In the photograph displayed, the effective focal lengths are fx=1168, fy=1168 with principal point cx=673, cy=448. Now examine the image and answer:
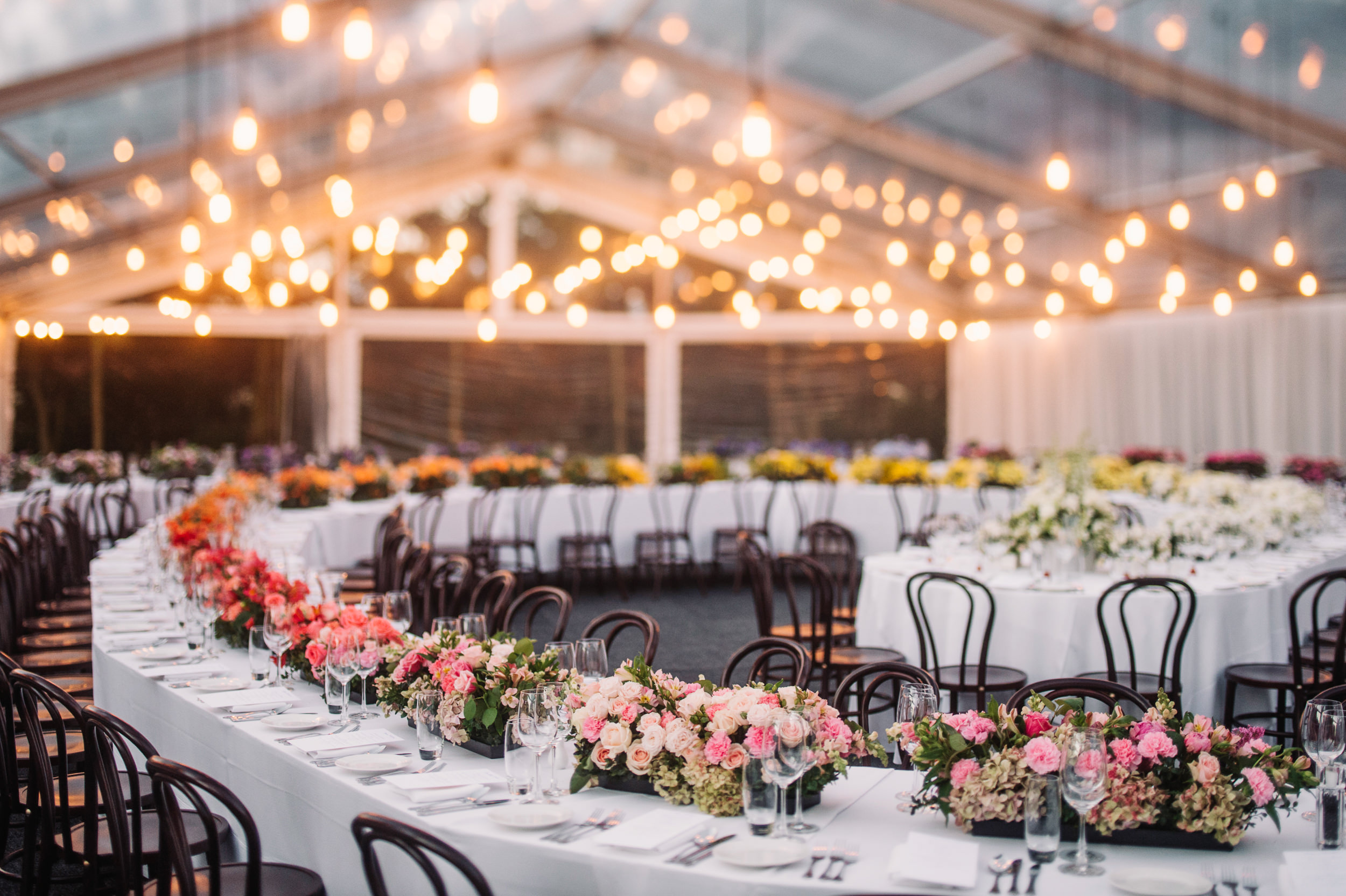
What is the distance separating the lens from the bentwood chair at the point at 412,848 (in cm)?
195

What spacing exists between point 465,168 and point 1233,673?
12114mm

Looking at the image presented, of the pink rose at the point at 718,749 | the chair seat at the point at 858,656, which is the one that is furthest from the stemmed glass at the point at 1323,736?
the chair seat at the point at 858,656

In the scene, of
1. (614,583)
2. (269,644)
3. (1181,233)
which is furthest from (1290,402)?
(269,644)

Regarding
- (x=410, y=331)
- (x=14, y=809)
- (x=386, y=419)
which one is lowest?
(x=14, y=809)

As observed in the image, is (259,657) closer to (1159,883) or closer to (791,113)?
(1159,883)

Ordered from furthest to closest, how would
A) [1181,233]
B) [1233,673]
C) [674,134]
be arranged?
[674,134] < [1181,233] < [1233,673]

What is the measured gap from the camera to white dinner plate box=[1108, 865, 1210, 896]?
200cm

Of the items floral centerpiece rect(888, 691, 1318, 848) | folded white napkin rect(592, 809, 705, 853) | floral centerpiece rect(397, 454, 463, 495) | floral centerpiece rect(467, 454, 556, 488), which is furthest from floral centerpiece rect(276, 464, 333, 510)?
floral centerpiece rect(888, 691, 1318, 848)

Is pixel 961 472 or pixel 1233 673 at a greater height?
pixel 961 472

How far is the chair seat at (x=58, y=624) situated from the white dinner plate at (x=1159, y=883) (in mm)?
5346

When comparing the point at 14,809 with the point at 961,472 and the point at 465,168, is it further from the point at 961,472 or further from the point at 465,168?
the point at 465,168

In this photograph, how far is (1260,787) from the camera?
7.24 ft

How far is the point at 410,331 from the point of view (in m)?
15.1

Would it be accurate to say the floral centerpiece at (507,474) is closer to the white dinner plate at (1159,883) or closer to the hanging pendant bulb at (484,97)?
the hanging pendant bulb at (484,97)
